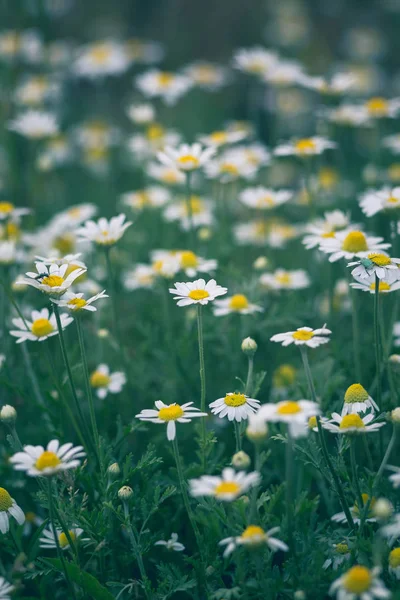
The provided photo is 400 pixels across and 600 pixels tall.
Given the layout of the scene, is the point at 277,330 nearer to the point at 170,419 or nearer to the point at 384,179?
the point at 170,419

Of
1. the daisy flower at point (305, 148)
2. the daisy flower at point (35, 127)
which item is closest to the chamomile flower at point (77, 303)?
the daisy flower at point (305, 148)

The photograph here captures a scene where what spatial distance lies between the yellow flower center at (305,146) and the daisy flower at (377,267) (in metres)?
1.15

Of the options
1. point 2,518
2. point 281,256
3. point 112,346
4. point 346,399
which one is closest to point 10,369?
point 112,346

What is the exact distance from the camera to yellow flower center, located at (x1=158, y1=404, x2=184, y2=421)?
2.30 metres

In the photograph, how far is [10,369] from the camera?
327 centimetres

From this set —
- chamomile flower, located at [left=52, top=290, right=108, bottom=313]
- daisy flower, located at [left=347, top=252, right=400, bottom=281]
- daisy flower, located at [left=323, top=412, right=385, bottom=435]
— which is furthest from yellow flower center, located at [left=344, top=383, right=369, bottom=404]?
chamomile flower, located at [left=52, top=290, right=108, bottom=313]

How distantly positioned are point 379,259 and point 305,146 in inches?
49.8

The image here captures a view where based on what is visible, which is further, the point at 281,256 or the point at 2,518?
the point at 281,256

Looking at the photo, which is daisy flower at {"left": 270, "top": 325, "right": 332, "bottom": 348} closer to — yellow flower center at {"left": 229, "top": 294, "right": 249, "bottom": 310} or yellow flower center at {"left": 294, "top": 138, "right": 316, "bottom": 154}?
yellow flower center at {"left": 229, "top": 294, "right": 249, "bottom": 310}

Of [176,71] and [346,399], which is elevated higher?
[176,71]

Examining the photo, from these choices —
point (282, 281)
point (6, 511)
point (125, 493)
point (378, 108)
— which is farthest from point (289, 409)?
point (378, 108)

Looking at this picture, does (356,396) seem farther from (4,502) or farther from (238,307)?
(4,502)

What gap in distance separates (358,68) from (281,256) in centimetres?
330

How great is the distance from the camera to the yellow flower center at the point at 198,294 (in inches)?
97.6
